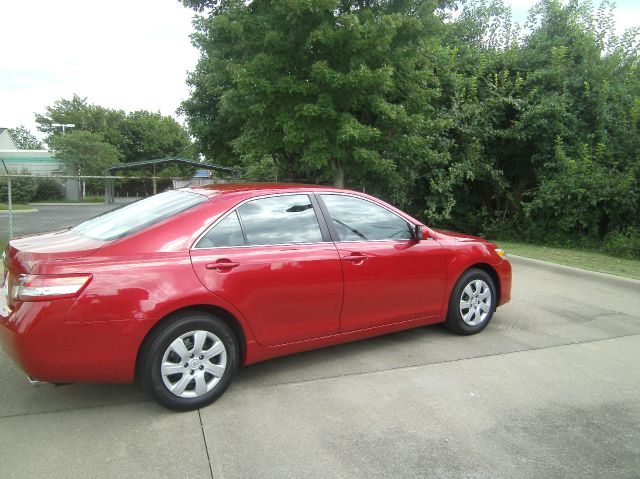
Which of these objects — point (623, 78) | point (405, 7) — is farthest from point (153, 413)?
point (623, 78)

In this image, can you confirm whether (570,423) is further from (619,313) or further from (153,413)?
(619,313)

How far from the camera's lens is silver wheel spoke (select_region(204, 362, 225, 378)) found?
3281 mm

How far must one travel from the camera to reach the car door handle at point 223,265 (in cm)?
332

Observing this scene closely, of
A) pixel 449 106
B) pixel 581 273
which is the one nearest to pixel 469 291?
pixel 581 273

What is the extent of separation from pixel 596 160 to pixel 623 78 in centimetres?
230

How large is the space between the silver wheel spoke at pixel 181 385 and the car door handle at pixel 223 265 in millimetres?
736

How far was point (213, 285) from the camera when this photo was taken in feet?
10.8

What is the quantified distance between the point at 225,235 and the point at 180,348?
0.85 meters

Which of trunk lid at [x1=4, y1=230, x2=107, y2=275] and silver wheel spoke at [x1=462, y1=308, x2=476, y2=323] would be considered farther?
silver wheel spoke at [x1=462, y1=308, x2=476, y2=323]

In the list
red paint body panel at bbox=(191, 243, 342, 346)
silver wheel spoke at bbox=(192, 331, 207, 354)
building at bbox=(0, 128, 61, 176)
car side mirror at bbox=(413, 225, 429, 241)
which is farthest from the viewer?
building at bbox=(0, 128, 61, 176)

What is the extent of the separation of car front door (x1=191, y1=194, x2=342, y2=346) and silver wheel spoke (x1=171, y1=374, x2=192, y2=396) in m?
0.56

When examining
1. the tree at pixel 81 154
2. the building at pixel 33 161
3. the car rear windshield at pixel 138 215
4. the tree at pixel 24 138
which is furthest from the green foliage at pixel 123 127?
the car rear windshield at pixel 138 215

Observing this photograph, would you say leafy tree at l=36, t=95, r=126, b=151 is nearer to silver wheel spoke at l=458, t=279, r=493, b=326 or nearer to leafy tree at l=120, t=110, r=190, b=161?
leafy tree at l=120, t=110, r=190, b=161

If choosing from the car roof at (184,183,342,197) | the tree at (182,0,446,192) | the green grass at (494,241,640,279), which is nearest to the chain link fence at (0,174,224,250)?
the tree at (182,0,446,192)
